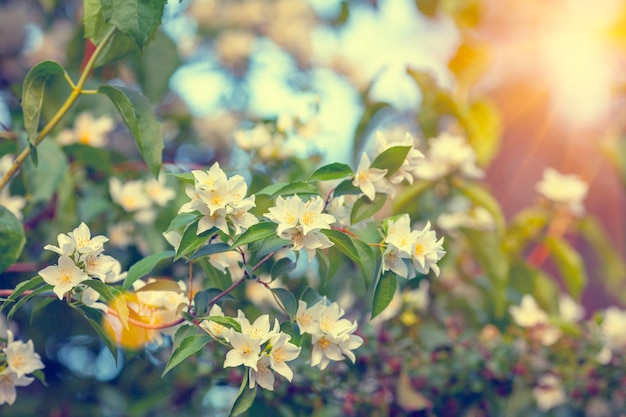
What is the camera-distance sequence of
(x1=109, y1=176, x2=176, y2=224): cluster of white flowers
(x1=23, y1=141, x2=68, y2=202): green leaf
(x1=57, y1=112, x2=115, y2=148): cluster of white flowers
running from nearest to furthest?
1. (x1=23, y1=141, x2=68, y2=202): green leaf
2. (x1=109, y1=176, x2=176, y2=224): cluster of white flowers
3. (x1=57, y1=112, x2=115, y2=148): cluster of white flowers

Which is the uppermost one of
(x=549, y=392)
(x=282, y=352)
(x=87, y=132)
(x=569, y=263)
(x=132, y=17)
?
(x=132, y=17)

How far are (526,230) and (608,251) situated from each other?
27cm

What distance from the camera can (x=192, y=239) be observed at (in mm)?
632

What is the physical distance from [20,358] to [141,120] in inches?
11.2

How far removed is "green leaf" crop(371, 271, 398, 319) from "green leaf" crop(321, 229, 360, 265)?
0.11 feet

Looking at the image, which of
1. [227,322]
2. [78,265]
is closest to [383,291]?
[227,322]

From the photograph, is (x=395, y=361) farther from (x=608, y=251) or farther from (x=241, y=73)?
(x=241, y=73)

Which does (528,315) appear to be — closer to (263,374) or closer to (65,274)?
(263,374)

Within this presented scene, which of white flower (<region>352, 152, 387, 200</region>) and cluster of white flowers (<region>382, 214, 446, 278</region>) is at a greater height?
white flower (<region>352, 152, 387, 200</region>)

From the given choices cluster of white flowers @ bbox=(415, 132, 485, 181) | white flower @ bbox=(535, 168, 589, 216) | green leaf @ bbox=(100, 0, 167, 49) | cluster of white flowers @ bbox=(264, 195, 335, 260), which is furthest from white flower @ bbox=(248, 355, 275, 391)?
white flower @ bbox=(535, 168, 589, 216)

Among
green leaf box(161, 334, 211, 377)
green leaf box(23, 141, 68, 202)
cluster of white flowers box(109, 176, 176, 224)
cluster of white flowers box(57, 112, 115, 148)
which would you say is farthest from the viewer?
cluster of white flowers box(57, 112, 115, 148)

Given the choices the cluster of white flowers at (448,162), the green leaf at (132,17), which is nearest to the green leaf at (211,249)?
the green leaf at (132,17)

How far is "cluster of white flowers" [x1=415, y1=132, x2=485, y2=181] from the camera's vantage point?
1100 millimetres

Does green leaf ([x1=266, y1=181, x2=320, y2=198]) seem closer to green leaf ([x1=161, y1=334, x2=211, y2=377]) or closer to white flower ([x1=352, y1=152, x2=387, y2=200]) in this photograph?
white flower ([x1=352, y1=152, x2=387, y2=200])
